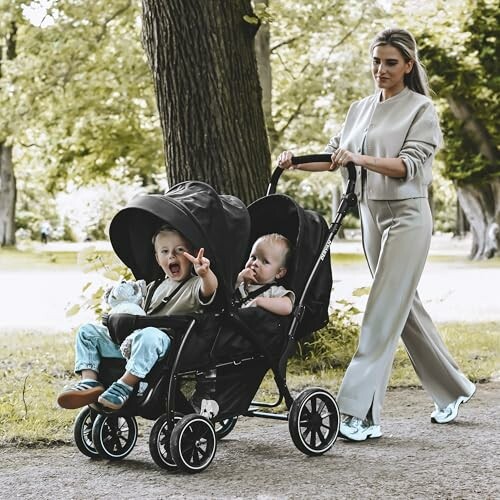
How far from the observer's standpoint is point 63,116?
21.5m

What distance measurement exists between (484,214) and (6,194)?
16.5 meters

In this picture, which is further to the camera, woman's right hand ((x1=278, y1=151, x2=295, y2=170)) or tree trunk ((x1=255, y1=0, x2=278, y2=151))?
tree trunk ((x1=255, y1=0, x2=278, y2=151))

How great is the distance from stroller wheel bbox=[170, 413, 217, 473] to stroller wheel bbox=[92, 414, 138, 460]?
0.41 m

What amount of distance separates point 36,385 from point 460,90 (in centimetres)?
2100

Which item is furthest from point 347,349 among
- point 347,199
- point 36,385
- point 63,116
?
point 63,116

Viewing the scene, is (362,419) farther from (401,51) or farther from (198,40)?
(198,40)

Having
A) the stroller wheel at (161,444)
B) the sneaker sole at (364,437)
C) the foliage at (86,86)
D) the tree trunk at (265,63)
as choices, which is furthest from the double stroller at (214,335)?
the foliage at (86,86)

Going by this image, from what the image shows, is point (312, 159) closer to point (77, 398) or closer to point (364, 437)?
point (364, 437)

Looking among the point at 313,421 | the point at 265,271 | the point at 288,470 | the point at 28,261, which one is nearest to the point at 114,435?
the point at 288,470

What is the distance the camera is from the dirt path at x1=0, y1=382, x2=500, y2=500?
4266 millimetres

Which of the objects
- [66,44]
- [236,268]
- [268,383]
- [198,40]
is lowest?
[268,383]

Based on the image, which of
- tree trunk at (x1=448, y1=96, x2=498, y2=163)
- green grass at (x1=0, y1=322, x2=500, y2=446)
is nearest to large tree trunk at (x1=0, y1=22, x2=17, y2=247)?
tree trunk at (x1=448, y1=96, x2=498, y2=163)

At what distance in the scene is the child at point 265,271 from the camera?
4.97m

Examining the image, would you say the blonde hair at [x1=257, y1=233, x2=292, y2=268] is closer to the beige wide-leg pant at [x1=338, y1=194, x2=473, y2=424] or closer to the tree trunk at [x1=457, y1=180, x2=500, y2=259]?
the beige wide-leg pant at [x1=338, y1=194, x2=473, y2=424]
